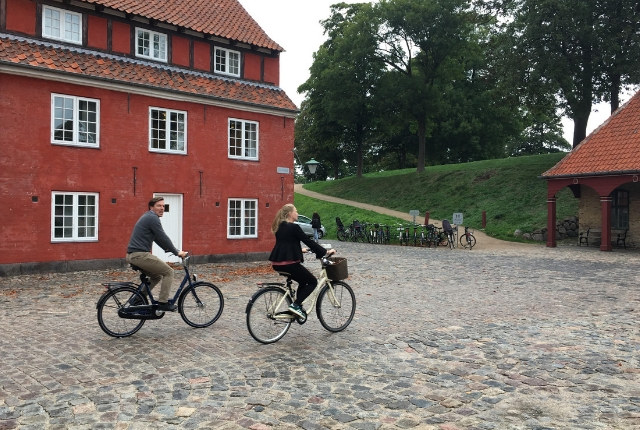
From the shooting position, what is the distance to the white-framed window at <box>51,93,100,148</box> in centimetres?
1628

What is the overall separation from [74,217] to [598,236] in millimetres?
22539

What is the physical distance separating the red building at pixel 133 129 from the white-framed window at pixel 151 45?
4 centimetres

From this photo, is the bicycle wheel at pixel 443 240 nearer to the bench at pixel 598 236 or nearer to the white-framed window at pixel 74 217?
the bench at pixel 598 236

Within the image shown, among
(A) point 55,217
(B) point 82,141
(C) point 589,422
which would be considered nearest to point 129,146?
(B) point 82,141

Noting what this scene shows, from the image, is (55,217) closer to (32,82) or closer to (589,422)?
(32,82)

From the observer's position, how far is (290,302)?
25.2ft

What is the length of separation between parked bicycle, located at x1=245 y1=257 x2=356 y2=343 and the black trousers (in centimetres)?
7

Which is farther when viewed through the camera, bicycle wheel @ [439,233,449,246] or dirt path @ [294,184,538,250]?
bicycle wheel @ [439,233,449,246]

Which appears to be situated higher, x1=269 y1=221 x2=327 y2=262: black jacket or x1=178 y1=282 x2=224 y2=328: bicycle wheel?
x1=269 y1=221 x2=327 y2=262: black jacket

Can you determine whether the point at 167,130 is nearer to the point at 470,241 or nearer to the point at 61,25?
the point at 61,25

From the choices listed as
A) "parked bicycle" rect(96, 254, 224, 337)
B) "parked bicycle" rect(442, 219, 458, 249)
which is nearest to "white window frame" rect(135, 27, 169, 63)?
"parked bicycle" rect(96, 254, 224, 337)

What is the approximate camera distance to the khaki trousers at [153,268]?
7.94 meters

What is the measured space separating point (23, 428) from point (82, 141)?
13.8 m

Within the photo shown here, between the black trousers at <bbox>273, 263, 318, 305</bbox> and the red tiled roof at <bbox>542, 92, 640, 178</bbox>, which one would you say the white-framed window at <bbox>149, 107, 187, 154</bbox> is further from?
the red tiled roof at <bbox>542, 92, 640, 178</bbox>
